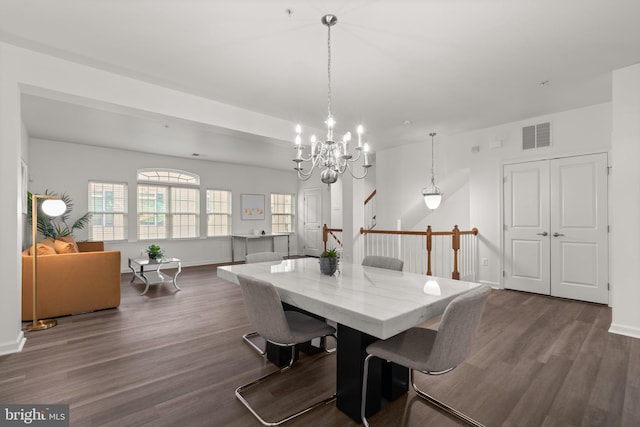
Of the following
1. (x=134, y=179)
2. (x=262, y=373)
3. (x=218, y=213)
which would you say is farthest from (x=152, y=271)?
(x=262, y=373)

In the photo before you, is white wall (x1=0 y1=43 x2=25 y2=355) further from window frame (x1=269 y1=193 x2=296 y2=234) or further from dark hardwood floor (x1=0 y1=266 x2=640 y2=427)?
window frame (x1=269 y1=193 x2=296 y2=234)

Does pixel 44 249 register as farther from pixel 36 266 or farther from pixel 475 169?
pixel 475 169

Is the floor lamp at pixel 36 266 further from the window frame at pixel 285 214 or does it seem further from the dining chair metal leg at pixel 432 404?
the window frame at pixel 285 214

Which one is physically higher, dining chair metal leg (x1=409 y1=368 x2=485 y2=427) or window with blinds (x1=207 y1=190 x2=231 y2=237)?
window with blinds (x1=207 y1=190 x2=231 y2=237)

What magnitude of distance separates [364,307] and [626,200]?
3382 mm

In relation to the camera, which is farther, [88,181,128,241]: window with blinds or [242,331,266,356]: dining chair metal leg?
[88,181,128,241]: window with blinds

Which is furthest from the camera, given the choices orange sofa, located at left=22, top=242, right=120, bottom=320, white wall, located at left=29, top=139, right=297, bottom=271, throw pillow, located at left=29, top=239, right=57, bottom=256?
white wall, located at left=29, top=139, right=297, bottom=271

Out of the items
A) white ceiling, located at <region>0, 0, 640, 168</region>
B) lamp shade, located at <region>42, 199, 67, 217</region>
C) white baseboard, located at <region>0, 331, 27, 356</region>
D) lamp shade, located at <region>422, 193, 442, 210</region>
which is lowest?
white baseboard, located at <region>0, 331, 27, 356</region>

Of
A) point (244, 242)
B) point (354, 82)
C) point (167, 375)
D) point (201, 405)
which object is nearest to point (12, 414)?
point (167, 375)

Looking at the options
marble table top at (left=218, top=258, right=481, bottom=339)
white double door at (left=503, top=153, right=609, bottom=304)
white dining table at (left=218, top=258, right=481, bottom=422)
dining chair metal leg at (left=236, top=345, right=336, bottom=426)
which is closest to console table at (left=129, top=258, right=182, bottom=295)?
marble table top at (left=218, top=258, right=481, bottom=339)

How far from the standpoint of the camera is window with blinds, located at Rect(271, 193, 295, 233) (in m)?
9.45

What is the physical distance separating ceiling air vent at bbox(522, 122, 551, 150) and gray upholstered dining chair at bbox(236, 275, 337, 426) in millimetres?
4441

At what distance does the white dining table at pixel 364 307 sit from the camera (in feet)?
4.97

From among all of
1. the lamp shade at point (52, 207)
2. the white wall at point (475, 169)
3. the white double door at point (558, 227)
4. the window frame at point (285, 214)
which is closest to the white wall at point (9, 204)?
the lamp shade at point (52, 207)
